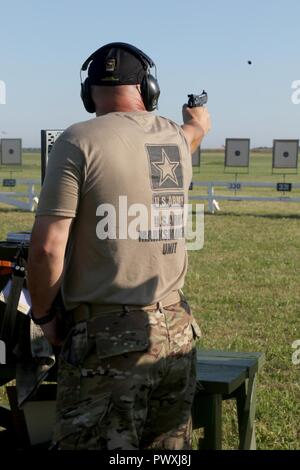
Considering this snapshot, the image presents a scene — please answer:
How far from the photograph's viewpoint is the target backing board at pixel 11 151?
3188cm

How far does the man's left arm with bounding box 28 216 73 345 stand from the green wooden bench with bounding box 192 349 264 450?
0.98 meters

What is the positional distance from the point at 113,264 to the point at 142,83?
624mm

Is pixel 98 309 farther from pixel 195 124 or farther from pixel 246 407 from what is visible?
pixel 246 407

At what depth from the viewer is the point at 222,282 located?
9734 mm

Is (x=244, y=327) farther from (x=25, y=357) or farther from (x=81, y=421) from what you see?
(x=81, y=421)

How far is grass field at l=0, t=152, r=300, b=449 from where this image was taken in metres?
5.05

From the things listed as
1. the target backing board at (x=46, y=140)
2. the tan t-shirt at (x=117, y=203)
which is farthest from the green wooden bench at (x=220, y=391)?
the target backing board at (x=46, y=140)

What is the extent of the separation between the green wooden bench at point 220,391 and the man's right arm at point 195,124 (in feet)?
3.31

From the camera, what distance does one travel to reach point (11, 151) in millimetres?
32469

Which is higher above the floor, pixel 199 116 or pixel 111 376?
pixel 199 116

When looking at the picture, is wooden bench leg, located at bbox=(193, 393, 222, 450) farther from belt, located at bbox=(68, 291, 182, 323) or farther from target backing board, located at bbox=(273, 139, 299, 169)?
target backing board, located at bbox=(273, 139, 299, 169)

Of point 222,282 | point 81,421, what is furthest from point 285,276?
point 81,421

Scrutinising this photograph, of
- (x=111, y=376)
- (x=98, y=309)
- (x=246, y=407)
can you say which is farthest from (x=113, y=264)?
(x=246, y=407)
